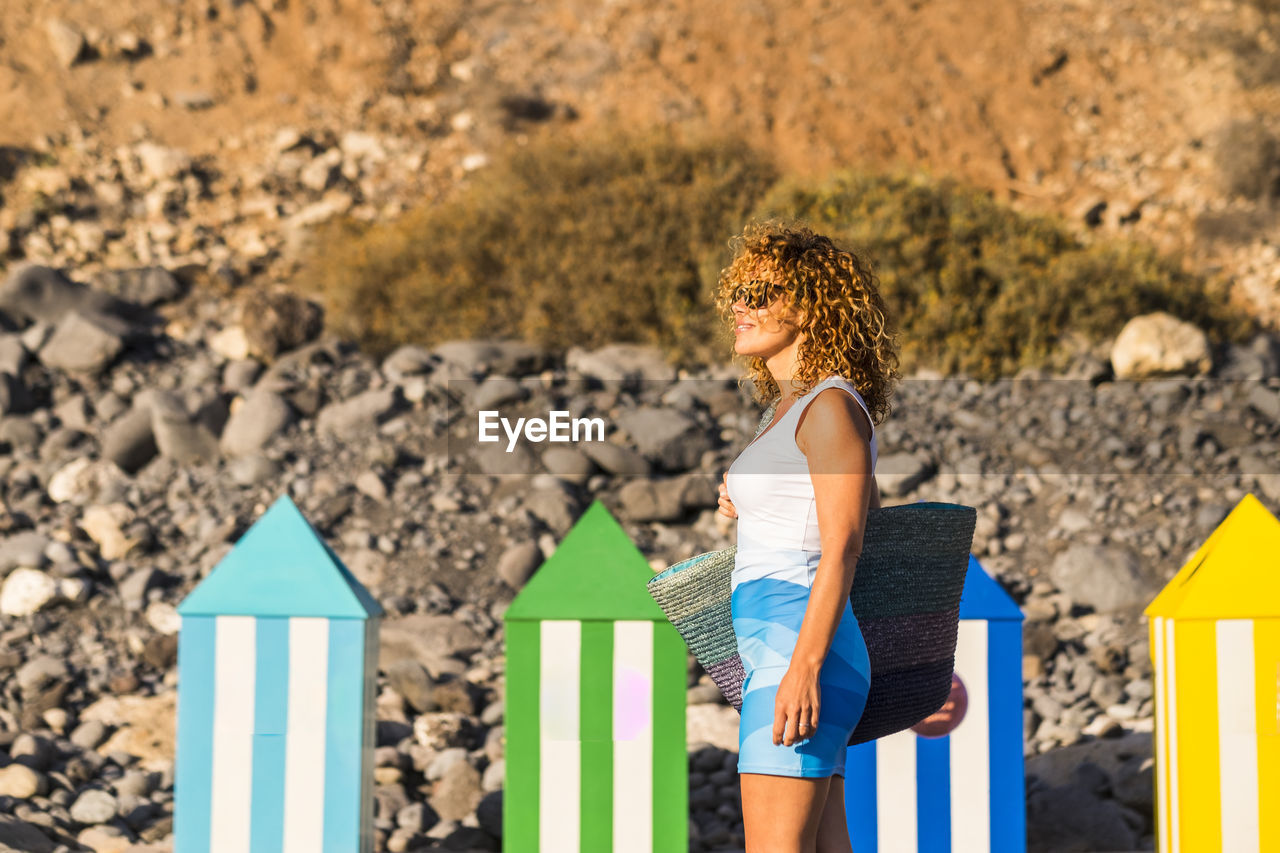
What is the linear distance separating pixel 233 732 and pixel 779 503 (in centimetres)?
156

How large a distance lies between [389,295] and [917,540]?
8.55m

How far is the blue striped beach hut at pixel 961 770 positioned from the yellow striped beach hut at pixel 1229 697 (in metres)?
0.39

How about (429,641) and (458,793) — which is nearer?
(458,793)

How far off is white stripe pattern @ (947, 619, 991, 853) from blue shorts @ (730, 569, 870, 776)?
3.30 ft

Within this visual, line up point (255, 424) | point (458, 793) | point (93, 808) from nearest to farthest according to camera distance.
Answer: point (93, 808), point (458, 793), point (255, 424)

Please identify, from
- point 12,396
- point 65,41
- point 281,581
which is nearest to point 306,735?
point 281,581

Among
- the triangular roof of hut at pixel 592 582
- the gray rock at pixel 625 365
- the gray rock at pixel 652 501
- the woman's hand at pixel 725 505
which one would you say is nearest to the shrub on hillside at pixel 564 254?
the gray rock at pixel 625 365

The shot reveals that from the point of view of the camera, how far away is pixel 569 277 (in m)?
9.76

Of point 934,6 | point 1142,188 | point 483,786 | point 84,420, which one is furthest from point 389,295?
point 934,6

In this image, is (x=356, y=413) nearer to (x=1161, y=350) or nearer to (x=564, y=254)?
(x=564, y=254)

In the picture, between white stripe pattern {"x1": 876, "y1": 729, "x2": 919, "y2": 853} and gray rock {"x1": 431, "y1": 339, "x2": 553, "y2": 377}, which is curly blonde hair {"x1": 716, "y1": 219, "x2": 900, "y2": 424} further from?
gray rock {"x1": 431, "y1": 339, "x2": 553, "y2": 377}

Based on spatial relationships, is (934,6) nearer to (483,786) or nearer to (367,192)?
(367,192)

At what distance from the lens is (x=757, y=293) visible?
6.41ft

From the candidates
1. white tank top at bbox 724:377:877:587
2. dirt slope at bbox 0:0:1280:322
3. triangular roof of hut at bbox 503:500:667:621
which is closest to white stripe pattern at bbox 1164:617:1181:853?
triangular roof of hut at bbox 503:500:667:621
